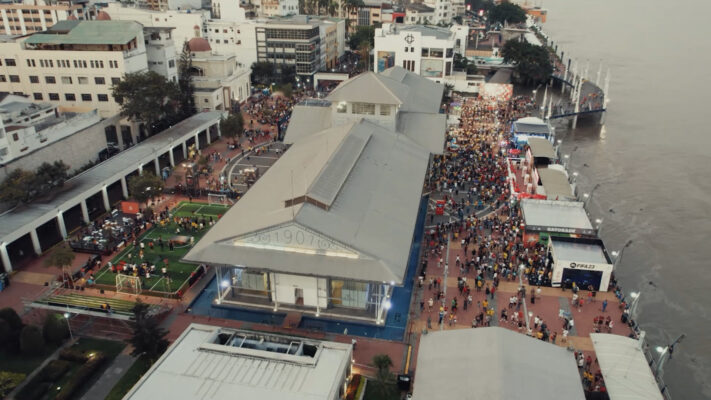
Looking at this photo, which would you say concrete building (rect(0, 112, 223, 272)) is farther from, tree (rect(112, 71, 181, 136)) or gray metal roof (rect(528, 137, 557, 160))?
gray metal roof (rect(528, 137, 557, 160))

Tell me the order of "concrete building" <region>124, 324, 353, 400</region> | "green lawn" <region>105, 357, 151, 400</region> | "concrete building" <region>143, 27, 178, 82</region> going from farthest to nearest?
"concrete building" <region>143, 27, 178, 82</region> < "green lawn" <region>105, 357, 151, 400</region> < "concrete building" <region>124, 324, 353, 400</region>

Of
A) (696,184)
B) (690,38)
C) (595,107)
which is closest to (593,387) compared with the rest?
(696,184)

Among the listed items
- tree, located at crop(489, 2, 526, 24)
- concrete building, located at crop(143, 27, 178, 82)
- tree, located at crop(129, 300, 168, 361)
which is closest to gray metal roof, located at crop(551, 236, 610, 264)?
tree, located at crop(129, 300, 168, 361)

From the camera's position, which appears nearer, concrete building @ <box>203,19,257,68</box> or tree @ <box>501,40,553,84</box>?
concrete building @ <box>203,19,257,68</box>

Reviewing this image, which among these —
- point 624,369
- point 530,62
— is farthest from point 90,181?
point 530,62

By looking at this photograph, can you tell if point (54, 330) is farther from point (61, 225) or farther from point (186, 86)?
point (186, 86)
